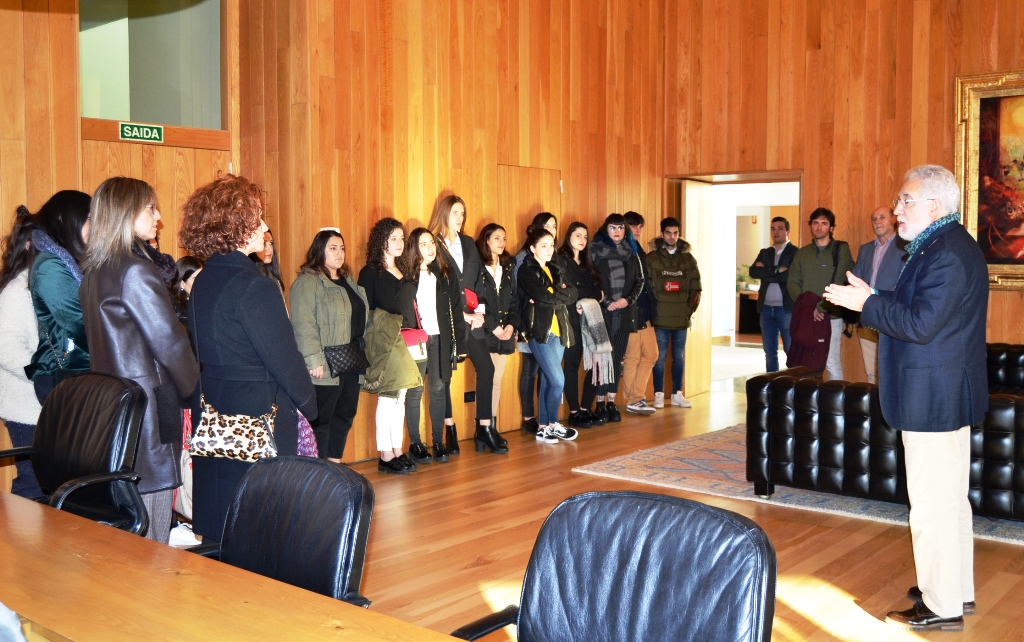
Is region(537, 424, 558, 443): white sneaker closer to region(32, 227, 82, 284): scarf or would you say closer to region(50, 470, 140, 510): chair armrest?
region(32, 227, 82, 284): scarf

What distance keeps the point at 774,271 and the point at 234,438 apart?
7.01m

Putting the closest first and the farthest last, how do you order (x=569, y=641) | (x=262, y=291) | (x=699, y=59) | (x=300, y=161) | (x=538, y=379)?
(x=569, y=641)
(x=262, y=291)
(x=300, y=161)
(x=538, y=379)
(x=699, y=59)

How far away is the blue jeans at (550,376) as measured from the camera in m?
7.93

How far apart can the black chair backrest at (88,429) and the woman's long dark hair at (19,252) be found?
1.30 m

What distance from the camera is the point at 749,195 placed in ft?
55.3

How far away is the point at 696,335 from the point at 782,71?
114 inches

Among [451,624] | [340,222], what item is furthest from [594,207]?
[451,624]

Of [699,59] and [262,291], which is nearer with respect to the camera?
[262,291]

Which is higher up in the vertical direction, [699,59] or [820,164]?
[699,59]

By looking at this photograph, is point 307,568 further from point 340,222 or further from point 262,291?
Result: point 340,222

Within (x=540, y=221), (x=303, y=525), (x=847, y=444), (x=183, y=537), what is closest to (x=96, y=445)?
(x=303, y=525)

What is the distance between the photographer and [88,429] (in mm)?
3197

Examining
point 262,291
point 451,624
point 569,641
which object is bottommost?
point 451,624

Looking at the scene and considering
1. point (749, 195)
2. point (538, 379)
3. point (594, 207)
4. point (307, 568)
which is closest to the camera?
point (307, 568)
